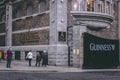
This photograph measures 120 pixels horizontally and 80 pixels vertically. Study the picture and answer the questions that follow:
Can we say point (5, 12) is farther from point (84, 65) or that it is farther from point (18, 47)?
point (84, 65)

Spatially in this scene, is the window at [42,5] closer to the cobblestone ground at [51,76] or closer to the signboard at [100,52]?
the signboard at [100,52]

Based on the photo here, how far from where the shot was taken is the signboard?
33.2 meters

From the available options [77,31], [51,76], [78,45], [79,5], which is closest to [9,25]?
[79,5]

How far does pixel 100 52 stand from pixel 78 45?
268 centimetres

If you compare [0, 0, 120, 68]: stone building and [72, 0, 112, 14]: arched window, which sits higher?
[72, 0, 112, 14]: arched window

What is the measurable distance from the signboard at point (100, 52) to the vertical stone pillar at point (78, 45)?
457mm

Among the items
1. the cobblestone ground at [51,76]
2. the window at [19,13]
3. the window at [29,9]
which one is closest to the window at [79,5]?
the window at [29,9]

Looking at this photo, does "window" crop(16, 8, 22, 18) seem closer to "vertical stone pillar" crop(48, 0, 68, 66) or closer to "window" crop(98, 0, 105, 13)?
"vertical stone pillar" crop(48, 0, 68, 66)

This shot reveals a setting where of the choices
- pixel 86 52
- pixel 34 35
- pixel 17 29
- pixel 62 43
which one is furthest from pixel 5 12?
pixel 86 52

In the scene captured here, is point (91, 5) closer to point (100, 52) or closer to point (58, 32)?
point (58, 32)

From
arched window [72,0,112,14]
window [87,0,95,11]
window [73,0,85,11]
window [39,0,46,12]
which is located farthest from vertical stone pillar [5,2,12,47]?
window [87,0,95,11]

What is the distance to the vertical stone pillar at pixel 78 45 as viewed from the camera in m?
33.1

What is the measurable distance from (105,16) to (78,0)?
3542 millimetres

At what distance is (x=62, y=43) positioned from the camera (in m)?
34.8
